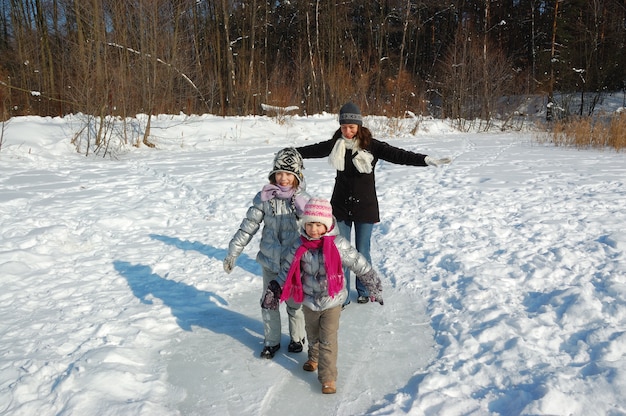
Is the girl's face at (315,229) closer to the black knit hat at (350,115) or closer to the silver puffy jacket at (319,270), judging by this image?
the silver puffy jacket at (319,270)

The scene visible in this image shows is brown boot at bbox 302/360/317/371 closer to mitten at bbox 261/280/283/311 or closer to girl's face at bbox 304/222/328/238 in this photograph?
mitten at bbox 261/280/283/311

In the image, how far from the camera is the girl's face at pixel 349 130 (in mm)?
3607

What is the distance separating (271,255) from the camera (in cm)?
316

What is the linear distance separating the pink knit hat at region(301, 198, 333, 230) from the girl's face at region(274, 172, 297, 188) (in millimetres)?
536

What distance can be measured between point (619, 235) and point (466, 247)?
1.47m

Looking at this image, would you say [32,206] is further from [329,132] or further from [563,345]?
[329,132]

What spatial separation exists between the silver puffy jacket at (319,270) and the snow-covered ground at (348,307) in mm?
539

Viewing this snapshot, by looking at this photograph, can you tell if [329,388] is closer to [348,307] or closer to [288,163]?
[348,307]

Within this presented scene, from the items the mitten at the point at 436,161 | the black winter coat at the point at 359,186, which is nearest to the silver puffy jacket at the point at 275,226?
the black winter coat at the point at 359,186

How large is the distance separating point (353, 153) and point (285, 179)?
2.58ft

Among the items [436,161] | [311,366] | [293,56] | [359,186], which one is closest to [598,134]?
[436,161]

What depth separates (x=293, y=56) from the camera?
2889 centimetres

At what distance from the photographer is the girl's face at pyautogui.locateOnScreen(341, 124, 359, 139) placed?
11.8 feet

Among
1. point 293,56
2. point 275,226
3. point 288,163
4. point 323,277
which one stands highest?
point 293,56
